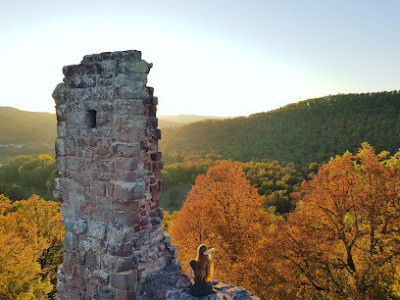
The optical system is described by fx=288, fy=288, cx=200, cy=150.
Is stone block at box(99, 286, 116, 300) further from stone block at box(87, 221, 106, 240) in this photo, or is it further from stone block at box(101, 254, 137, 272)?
stone block at box(87, 221, 106, 240)

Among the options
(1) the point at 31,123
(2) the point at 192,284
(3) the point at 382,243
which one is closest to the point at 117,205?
(2) the point at 192,284

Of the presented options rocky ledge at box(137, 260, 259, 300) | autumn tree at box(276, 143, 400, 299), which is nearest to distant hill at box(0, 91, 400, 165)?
autumn tree at box(276, 143, 400, 299)

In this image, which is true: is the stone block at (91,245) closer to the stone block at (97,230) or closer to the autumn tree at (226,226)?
the stone block at (97,230)

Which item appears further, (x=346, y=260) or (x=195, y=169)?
(x=195, y=169)

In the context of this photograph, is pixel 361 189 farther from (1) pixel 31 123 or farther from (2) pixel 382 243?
(1) pixel 31 123

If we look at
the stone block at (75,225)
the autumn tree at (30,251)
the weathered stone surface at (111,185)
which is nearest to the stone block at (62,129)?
the weathered stone surface at (111,185)

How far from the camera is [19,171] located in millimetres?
35312

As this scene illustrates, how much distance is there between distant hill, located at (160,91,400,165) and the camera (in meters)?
33.4

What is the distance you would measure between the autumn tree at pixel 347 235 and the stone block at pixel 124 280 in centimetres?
912

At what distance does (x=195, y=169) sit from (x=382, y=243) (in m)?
23.6

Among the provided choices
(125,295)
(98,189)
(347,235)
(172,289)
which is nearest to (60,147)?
(98,189)

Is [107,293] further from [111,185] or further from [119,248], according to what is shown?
[111,185]

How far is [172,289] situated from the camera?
4383mm

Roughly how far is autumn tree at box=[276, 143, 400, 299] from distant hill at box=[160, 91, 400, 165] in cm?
1971
